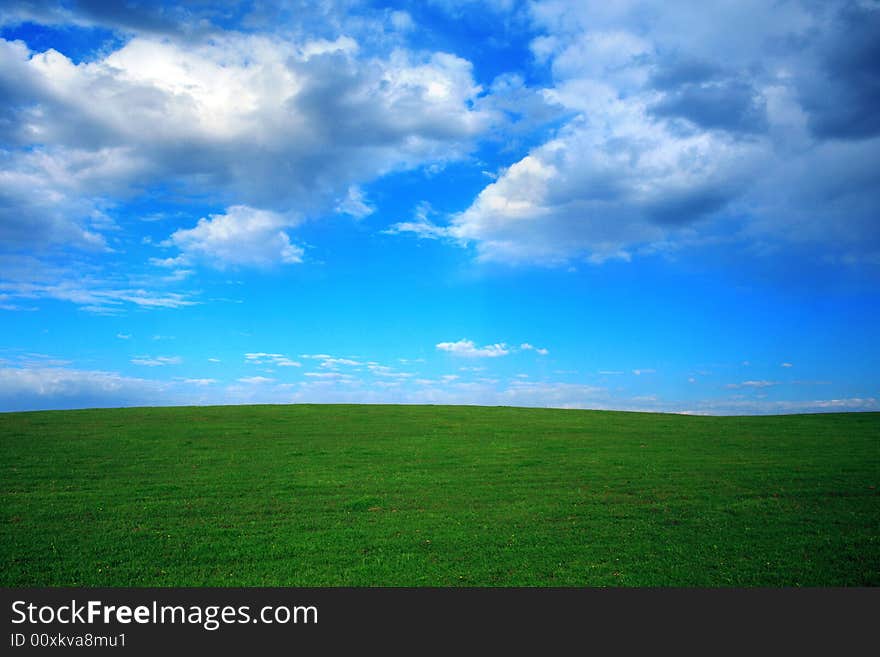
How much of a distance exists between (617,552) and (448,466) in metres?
13.6

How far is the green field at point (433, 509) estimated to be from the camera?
13859 mm

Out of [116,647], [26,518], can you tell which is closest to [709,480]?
[116,647]

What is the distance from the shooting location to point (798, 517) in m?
18.7

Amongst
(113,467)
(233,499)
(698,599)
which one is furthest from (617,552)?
(113,467)

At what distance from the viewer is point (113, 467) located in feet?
87.9

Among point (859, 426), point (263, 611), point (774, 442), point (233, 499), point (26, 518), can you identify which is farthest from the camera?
point (859, 426)

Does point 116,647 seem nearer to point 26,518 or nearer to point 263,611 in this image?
point 263,611

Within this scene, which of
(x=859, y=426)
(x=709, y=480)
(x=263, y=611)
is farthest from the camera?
(x=859, y=426)

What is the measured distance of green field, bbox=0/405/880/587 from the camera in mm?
13859

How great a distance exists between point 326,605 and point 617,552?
26.6ft

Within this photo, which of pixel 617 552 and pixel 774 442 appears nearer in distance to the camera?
pixel 617 552

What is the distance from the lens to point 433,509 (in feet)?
64.1

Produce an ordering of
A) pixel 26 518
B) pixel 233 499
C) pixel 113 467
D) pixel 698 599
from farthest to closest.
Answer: pixel 113 467 < pixel 233 499 < pixel 26 518 < pixel 698 599

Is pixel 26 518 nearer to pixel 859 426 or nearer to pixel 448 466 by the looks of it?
pixel 448 466
